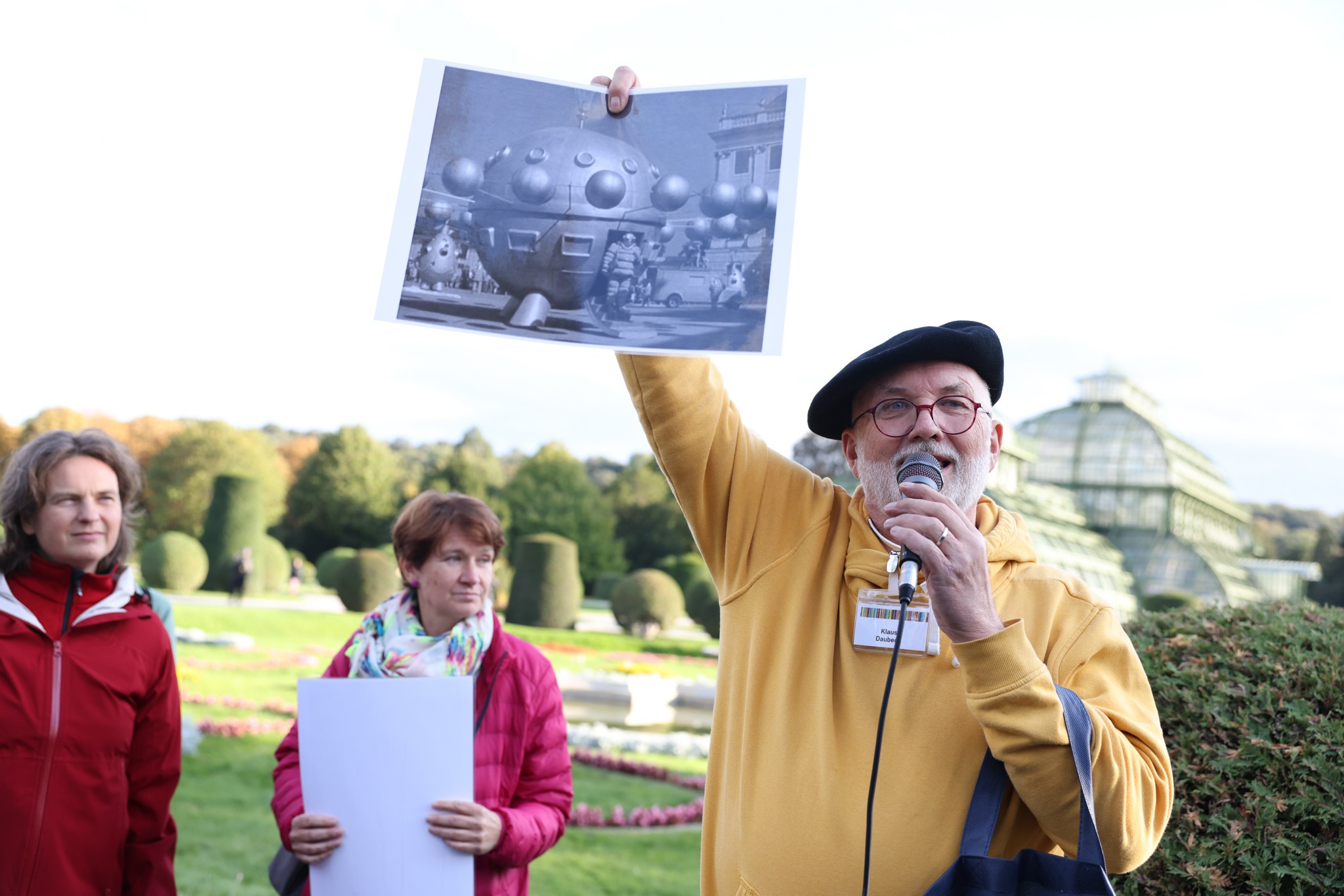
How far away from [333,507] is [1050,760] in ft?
107

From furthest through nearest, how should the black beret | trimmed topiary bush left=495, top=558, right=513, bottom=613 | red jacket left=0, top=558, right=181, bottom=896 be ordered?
trimmed topiary bush left=495, top=558, right=513, bottom=613, red jacket left=0, top=558, right=181, bottom=896, the black beret

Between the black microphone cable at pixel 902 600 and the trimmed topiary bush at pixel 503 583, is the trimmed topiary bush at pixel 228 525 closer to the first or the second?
the trimmed topiary bush at pixel 503 583

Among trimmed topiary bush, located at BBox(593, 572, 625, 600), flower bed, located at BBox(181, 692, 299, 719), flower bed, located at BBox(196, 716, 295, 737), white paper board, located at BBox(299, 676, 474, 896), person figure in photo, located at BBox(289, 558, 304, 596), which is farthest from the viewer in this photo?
trimmed topiary bush, located at BBox(593, 572, 625, 600)

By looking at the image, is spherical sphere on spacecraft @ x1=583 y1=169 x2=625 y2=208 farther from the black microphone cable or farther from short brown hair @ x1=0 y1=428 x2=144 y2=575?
short brown hair @ x1=0 y1=428 x2=144 y2=575

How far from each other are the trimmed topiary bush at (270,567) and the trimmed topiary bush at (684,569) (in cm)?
1032

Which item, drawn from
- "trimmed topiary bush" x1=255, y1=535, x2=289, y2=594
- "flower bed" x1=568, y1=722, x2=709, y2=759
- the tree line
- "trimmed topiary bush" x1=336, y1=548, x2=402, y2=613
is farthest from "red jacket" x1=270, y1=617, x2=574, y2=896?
"trimmed topiary bush" x1=255, y1=535, x2=289, y2=594

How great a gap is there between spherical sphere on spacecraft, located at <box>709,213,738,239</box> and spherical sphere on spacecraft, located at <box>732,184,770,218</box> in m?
0.01

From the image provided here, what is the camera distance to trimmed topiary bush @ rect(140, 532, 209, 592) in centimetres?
2367

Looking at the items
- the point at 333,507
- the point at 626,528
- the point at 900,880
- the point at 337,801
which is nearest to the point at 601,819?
the point at 337,801

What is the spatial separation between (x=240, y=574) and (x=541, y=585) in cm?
785

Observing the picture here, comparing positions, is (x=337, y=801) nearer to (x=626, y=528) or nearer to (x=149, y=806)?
(x=149, y=806)

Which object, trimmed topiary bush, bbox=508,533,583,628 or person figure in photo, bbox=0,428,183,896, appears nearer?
person figure in photo, bbox=0,428,183,896

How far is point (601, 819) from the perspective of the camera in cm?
870

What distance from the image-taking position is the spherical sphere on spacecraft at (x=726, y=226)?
7.00 feet
